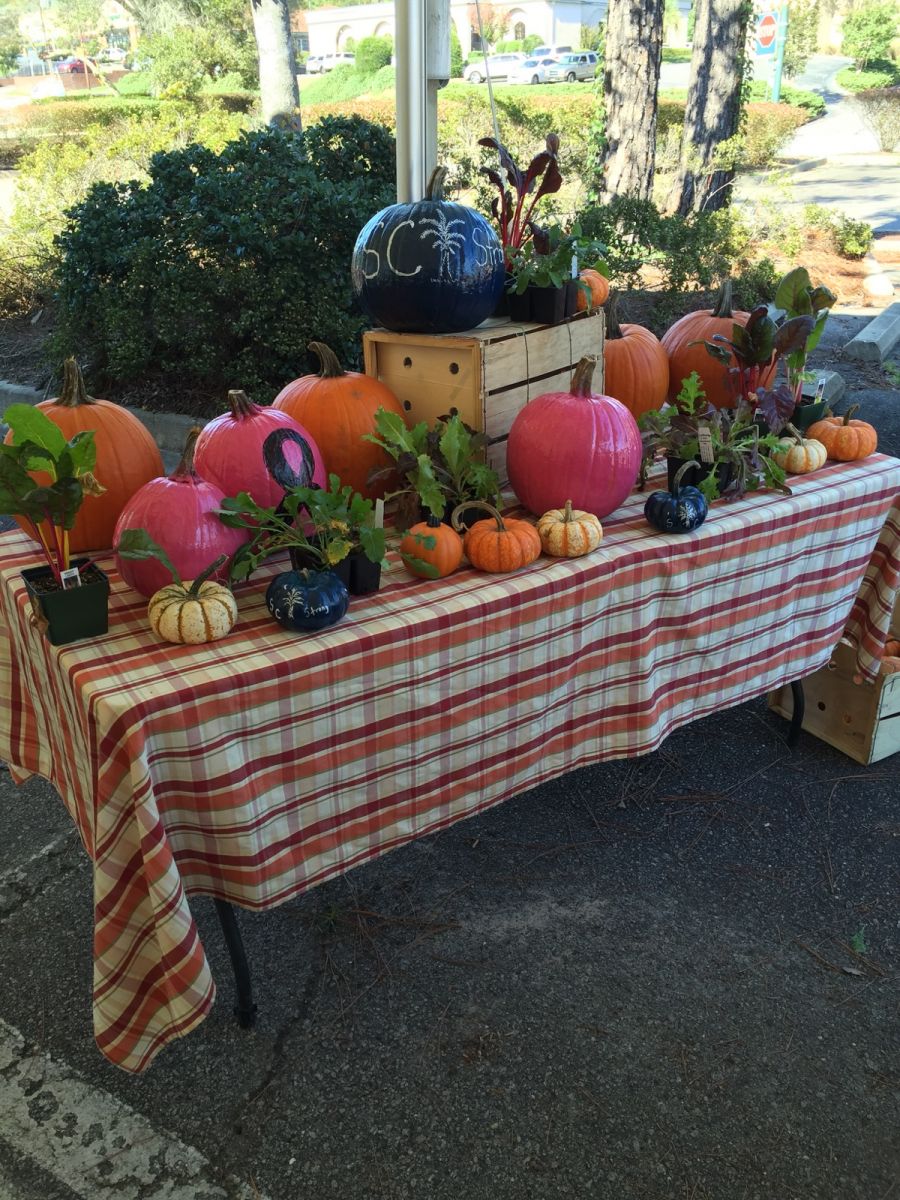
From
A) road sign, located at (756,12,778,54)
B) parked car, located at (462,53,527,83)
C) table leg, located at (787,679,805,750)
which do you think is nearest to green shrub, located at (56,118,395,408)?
table leg, located at (787,679,805,750)

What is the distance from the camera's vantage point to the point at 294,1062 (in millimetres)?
2033

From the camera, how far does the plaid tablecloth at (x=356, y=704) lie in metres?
1.68

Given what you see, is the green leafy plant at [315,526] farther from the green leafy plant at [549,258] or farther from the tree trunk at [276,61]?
the tree trunk at [276,61]

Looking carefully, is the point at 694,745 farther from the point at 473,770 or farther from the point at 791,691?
the point at 473,770

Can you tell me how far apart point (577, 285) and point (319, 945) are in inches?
75.1

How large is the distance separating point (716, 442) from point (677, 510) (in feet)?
1.11

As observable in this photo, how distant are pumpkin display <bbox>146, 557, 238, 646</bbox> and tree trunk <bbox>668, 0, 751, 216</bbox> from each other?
10.7 metres

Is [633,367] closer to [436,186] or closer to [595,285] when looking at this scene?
[595,285]

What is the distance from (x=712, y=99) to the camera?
36.4ft

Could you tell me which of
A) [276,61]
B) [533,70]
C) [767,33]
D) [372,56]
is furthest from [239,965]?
[533,70]

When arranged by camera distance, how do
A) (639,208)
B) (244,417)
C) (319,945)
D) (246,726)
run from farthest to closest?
(639,208) → (319,945) → (244,417) → (246,726)

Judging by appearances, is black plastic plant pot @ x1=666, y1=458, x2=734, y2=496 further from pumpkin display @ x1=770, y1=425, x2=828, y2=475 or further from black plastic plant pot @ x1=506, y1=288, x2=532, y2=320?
black plastic plant pot @ x1=506, y1=288, x2=532, y2=320

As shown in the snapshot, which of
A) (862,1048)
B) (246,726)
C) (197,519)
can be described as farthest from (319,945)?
(862,1048)

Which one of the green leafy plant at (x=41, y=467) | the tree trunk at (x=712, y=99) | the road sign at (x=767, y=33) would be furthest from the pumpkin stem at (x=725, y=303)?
the road sign at (x=767, y=33)
